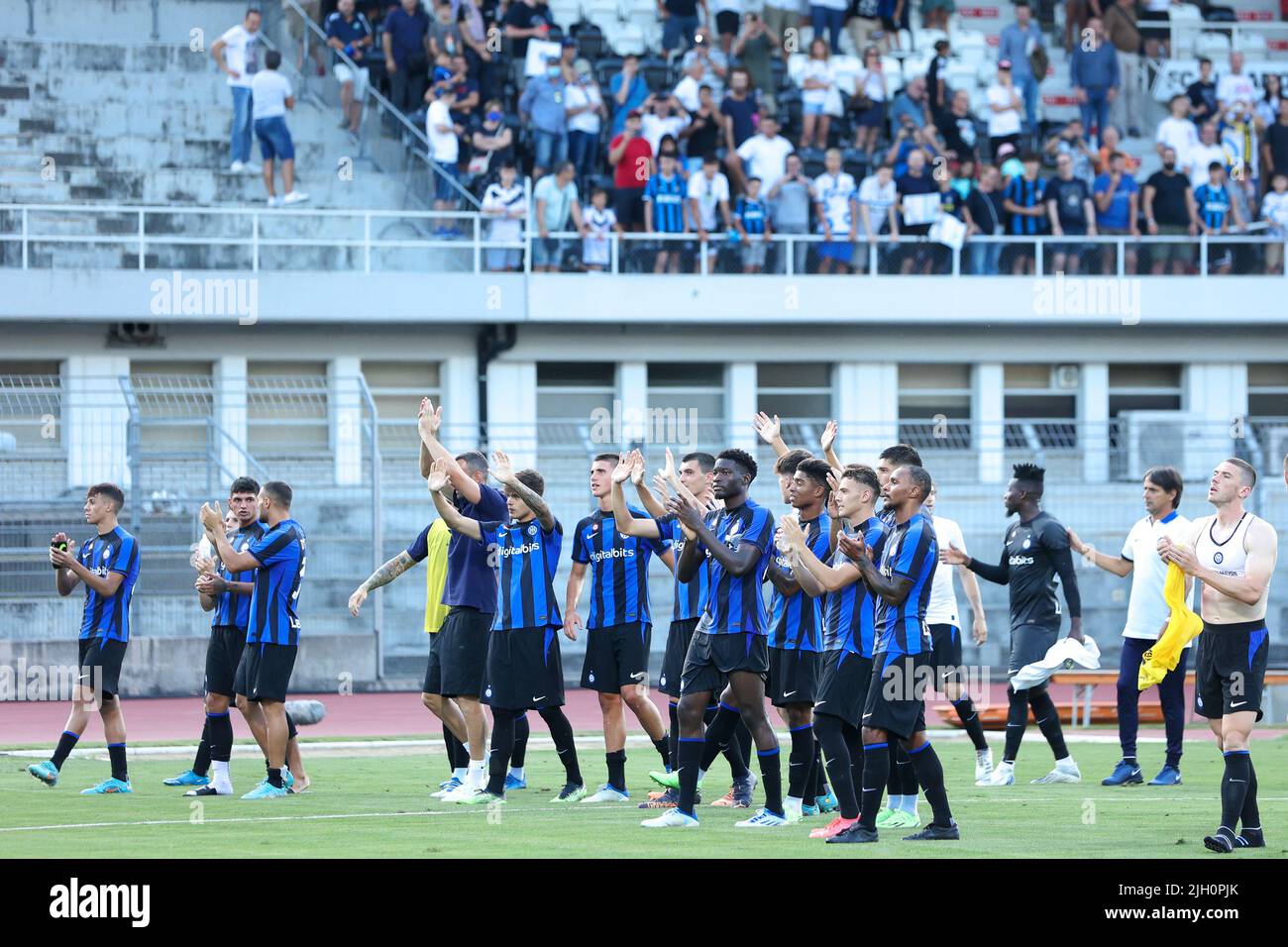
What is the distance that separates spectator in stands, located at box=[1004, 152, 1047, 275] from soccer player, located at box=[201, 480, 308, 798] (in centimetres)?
1862

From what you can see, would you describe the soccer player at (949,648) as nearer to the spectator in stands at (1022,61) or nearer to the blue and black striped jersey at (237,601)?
the blue and black striped jersey at (237,601)

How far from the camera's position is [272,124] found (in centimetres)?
2858

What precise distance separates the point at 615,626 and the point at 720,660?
6.91 ft

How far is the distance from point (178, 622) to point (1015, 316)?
13.7 m

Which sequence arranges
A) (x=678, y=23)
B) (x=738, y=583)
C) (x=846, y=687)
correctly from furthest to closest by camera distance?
(x=678, y=23), (x=738, y=583), (x=846, y=687)

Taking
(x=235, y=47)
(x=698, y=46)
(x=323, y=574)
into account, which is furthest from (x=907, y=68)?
(x=323, y=574)

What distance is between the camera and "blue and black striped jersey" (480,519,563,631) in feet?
41.6

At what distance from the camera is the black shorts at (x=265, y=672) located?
510 inches

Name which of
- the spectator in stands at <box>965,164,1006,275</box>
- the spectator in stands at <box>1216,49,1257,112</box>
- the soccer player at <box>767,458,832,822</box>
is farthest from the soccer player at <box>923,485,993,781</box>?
the spectator in stands at <box>1216,49,1257,112</box>

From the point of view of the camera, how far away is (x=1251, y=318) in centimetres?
3070

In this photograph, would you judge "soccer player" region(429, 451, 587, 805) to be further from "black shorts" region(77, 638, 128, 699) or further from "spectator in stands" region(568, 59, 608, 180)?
"spectator in stands" region(568, 59, 608, 180)

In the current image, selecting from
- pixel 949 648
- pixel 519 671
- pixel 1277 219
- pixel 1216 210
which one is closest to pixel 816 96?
pixel 1216 210

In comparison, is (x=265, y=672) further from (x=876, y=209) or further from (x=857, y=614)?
(x=876, y=209)

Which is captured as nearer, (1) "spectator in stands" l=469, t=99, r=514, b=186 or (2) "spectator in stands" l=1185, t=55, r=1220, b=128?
(1) "spectator in stands" l=469, t=99, r=514, b=186
